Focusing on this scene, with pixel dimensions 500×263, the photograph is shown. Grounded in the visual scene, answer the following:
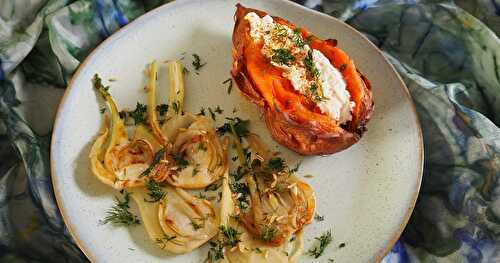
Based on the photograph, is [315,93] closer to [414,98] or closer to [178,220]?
[414,98]

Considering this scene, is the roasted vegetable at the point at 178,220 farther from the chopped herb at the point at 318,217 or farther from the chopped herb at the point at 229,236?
the chopped herb at the point at 318,217

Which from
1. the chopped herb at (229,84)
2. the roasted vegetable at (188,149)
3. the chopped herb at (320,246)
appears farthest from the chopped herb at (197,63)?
the chopped herb at (320,246)

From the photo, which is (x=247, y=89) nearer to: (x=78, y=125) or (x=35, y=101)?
(x=78, y=125)

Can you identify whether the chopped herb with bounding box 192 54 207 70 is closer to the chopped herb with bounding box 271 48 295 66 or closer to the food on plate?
the food on plate

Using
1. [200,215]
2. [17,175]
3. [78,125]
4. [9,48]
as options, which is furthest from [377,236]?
[9,48]

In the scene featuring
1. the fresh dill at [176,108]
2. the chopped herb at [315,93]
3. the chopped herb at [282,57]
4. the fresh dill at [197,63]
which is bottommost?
the fresh dill at [176,108]
